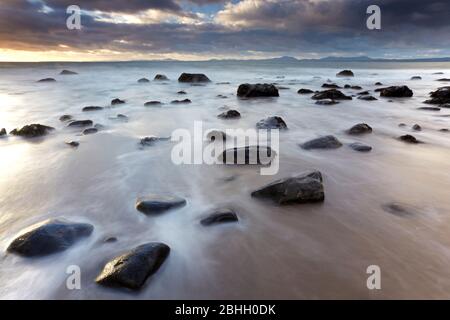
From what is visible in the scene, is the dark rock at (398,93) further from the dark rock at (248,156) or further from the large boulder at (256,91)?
the dark rock at (248,156)

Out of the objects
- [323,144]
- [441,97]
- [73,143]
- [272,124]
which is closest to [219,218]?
[323,144]

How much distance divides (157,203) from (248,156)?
72.8 inches

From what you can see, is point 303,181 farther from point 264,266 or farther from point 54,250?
point 54,250

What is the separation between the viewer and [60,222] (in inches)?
118

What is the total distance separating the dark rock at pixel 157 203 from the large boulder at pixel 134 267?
748mm

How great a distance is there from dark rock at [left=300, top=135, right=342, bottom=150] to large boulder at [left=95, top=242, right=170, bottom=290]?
3.75m

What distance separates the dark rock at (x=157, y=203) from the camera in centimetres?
337

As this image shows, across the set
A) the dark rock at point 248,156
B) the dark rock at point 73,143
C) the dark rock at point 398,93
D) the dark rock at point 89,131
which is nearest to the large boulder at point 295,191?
the dark rock at point 248,156

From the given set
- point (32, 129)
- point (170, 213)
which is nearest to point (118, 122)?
point (32, 129)

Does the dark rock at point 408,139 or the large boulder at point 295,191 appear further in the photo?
the dark rock at point 408,139

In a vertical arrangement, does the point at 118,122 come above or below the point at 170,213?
above

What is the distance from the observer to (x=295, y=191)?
354cm

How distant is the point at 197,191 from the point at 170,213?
0.66 meters

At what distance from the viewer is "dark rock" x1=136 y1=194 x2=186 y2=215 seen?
11.1 feet
